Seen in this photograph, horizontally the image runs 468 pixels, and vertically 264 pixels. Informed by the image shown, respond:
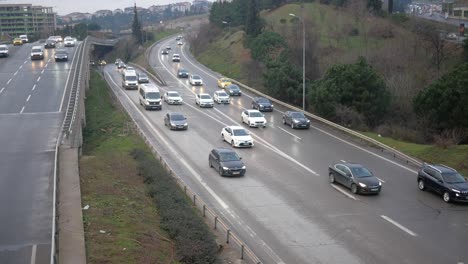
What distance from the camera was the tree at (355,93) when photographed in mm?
44625

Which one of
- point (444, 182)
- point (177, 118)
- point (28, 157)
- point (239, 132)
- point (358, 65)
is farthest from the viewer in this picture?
point (358, 65)

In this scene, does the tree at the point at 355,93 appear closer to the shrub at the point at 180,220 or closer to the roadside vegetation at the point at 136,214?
the roadside vegetation at the point at 136,214

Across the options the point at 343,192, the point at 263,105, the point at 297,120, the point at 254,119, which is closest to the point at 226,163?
the point at 343,192

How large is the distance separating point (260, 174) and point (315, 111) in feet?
64.0

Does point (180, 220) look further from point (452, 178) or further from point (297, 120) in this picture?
point (297, 120)

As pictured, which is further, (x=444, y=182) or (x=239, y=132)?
(x=239, y=132)

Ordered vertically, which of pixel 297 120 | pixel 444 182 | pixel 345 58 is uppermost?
pixel 345 58

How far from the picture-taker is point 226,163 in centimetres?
2858

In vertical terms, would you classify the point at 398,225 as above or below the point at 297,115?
below

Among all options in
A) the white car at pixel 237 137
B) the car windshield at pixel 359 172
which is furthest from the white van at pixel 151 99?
the car windshield at pixel 359 172

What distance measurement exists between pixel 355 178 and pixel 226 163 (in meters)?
6.55

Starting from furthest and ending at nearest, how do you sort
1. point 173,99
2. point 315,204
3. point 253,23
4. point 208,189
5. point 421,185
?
point 253,23 < point 173,99 < point 208,189 < point 421,185 < point 315,204

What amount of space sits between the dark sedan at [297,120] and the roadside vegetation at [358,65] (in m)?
3.68

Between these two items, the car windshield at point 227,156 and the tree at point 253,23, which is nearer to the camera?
the car windshield at point 227,156
